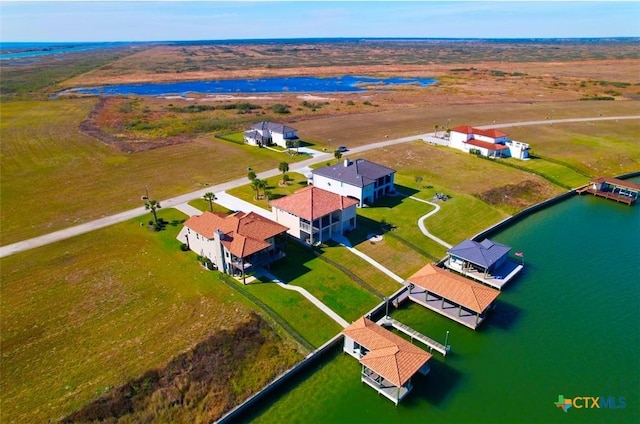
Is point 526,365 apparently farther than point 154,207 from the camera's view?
No

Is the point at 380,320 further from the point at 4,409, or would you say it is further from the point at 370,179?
the point at 4,409

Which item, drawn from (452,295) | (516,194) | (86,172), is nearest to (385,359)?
(452,295)

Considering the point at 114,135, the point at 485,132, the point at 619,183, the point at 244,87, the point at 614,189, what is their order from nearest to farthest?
the point at 619,183, the point at 614,189, the point at 485,132, the point at 114,135, the point at 244,87

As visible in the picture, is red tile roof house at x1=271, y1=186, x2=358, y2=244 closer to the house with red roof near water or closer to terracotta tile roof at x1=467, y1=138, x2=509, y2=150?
the house with red roof near water

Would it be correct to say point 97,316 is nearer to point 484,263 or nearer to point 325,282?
point 325,282

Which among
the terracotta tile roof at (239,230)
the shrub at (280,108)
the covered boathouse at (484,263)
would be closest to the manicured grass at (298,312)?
the terracotta tile roof at (239,230)

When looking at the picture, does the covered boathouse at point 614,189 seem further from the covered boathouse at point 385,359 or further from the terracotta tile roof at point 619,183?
the covered boathouse at point 385,359
